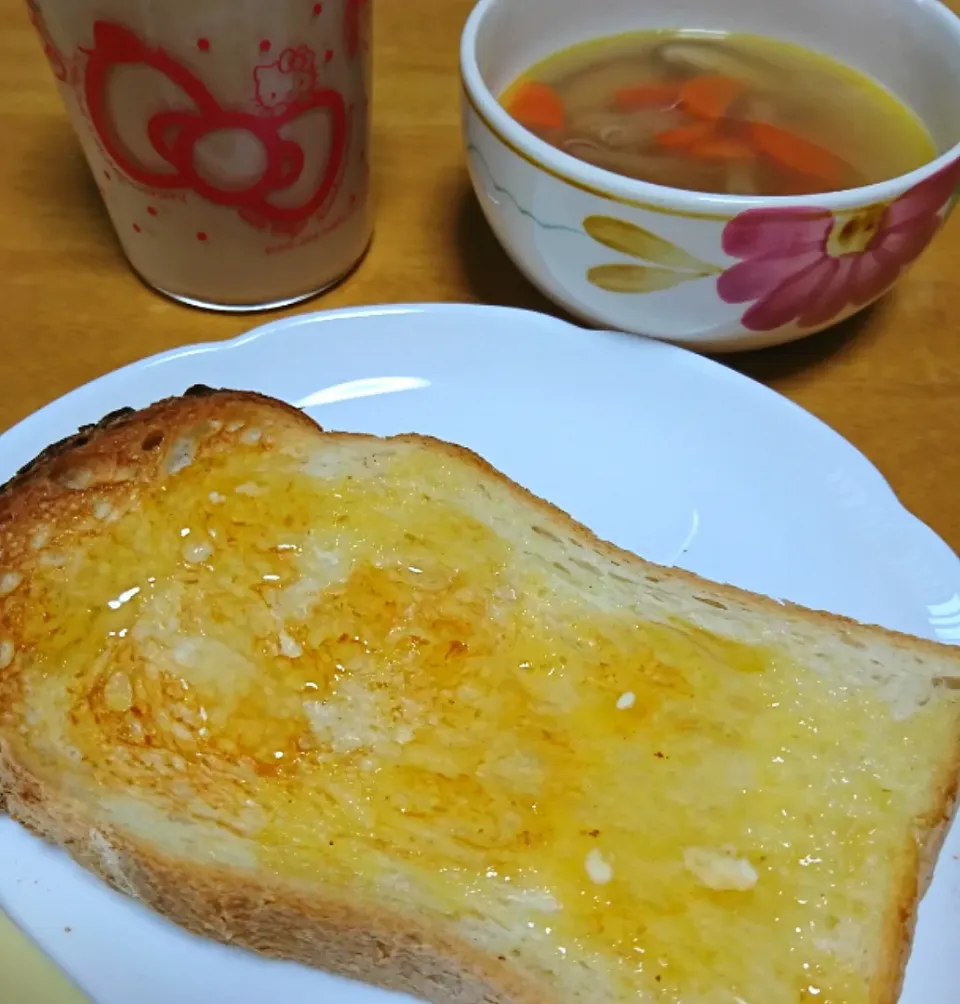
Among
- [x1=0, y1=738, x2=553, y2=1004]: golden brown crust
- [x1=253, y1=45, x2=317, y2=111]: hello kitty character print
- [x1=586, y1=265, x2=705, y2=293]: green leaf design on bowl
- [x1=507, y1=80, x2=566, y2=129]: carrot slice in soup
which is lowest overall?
[x1=0, y1=738, x2=553, y2=1004]: golden brown crust

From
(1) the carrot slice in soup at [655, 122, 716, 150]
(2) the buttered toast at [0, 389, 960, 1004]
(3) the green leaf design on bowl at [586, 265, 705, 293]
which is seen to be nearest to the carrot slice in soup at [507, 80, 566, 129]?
(1) the carrot slice in soup at [655, 122, 716, 150]

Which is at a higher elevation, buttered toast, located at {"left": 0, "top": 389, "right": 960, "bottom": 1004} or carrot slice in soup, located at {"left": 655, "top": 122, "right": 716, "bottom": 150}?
carrot slice in soup, located at {"left": 655, "top": 122, "right": 716, "bottom": 150}

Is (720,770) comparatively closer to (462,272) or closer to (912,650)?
(912,650)

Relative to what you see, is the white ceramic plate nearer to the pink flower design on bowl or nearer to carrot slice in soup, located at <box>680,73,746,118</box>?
the pink flower design on bowl

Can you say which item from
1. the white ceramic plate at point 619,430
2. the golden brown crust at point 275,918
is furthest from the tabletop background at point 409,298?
the golden brown crust at point 275,918

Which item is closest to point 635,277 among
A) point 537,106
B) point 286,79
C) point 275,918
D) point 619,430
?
point 619,430

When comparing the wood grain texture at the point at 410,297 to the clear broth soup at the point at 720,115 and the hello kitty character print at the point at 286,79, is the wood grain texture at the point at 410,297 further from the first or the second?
the hello kitty character print at the point at 286,79

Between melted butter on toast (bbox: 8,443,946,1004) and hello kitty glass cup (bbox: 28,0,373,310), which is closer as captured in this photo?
melted butter on toast (bbox: 8,443,946,1004)
